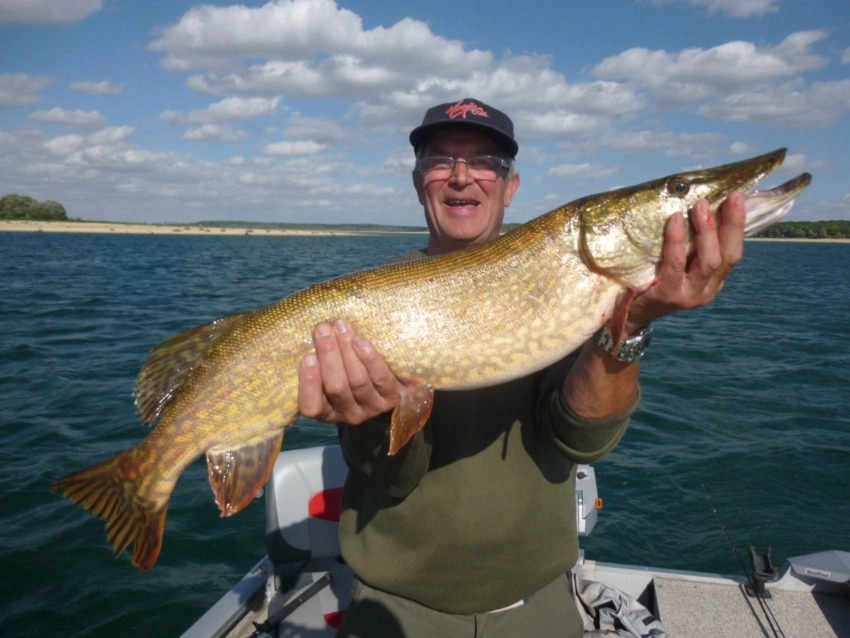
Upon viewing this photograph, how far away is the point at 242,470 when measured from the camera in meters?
2.58

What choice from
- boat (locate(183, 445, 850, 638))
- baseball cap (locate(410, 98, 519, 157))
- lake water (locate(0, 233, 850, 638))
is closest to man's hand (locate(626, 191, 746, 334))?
baseball cap (locate(410, 98, 519, 157))

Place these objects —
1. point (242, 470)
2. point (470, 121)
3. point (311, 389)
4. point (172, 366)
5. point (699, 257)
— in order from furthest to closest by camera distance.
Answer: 1. point (470, 121)
2. point (172, 366)
3. point (242, 470)
4. point (311, 389)
5. point (699, 257)

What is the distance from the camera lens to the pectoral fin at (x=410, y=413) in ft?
7.59

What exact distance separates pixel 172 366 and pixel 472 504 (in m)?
1.62

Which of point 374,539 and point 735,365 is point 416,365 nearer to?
point 374,539

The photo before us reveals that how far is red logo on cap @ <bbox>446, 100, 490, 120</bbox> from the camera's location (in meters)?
3.18

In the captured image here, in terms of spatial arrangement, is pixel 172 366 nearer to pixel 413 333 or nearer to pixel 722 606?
pixel 413 333

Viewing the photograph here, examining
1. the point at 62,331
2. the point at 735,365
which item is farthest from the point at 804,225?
the point at 62,331

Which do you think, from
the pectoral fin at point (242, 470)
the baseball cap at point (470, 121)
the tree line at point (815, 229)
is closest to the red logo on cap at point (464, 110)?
the baseball cap at point (470, 121)

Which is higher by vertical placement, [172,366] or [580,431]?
[172,366]

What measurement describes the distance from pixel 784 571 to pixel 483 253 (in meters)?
3.59

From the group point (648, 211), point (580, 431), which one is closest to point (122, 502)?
point (580, 431)

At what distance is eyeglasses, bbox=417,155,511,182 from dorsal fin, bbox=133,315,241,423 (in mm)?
1535

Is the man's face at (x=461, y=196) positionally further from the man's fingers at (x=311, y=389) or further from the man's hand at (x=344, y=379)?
the man's fingers at (x=311, y=389)
